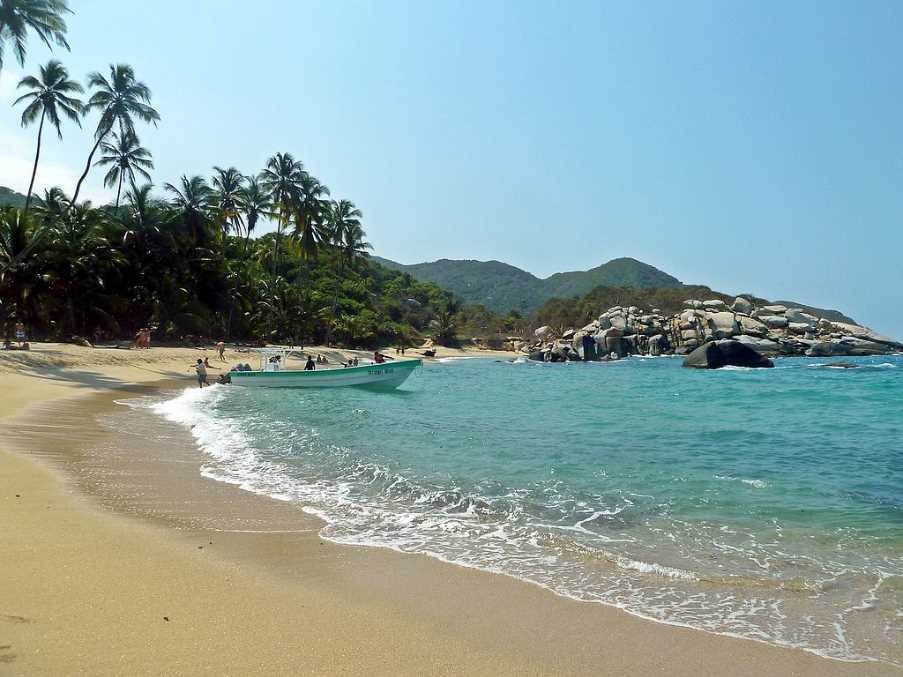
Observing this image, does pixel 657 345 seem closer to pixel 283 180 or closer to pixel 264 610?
pixel 283 180

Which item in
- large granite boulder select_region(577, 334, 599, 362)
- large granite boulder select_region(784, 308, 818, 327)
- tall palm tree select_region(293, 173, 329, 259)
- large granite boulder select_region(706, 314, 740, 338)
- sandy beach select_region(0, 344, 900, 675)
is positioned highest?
tall palm tree select_region(293, 173, 329, 259)

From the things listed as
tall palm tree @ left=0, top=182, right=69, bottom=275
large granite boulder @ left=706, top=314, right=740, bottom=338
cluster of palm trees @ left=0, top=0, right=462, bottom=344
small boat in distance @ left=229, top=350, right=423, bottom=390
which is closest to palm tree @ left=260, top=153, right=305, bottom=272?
cluster of palm trees @ left=0, top=0, right=462, bottom=344

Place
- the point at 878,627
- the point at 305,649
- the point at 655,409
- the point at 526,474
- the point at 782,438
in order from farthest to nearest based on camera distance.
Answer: the point at 655,409
the point at 782,438
the point at 526,474
the point at 878,627
the point at 305,649

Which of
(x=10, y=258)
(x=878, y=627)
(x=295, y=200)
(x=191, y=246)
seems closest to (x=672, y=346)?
(x=295, y=200)

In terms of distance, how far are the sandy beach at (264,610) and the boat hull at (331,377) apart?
16.6 metres

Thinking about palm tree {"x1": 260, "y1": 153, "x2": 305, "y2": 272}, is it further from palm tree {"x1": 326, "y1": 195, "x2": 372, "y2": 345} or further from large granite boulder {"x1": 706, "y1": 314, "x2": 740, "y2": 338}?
large granite boulder {"x1": 706, "y1": 314, "x2": 740, "y2": 338}

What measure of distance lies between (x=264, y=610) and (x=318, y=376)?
20.2m

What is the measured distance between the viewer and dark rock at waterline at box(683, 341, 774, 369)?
1877 inches

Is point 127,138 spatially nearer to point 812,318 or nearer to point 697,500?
point 697,500

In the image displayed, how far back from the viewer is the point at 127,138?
41.2 m

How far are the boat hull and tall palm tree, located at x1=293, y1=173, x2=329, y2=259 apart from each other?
3269 centimetres

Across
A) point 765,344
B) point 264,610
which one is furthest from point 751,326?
point 264,610

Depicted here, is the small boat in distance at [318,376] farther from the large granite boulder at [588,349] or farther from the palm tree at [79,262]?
the large granite boulder at [588,349]

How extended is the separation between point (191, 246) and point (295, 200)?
12743 mm
